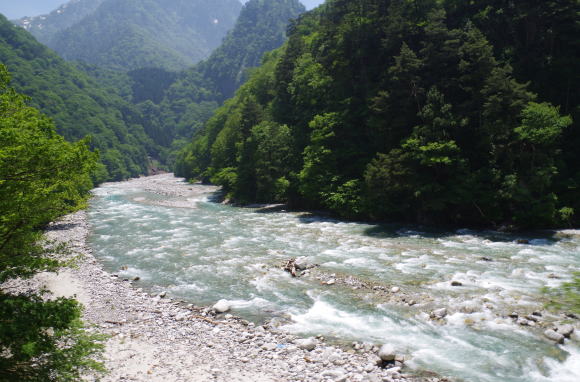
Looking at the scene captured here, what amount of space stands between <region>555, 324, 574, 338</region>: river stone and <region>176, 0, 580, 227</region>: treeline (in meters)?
17.2

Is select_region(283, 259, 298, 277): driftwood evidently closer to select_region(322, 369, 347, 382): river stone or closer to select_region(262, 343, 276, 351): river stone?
select_region(262, 343, 276, 351): river stone

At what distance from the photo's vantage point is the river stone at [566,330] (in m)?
12.3

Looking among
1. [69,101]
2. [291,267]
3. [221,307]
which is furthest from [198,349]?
[69,101]

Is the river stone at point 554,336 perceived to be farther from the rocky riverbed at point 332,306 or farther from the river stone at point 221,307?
Result: the river stone at point 221,307

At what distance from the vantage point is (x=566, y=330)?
12.4m

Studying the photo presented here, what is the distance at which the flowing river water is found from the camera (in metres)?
11.9

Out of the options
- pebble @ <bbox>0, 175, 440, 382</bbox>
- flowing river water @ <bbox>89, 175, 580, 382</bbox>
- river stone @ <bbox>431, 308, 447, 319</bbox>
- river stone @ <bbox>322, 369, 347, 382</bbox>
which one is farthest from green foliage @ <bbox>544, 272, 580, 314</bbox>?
river stone @ <bbox>322, 369, 347, 382</bbox>

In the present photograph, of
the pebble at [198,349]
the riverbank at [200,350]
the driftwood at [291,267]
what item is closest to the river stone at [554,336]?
the riverbank at [200,350]

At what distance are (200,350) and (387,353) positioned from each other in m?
6.32

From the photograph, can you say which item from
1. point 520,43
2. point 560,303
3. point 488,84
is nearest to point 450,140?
point 488,84

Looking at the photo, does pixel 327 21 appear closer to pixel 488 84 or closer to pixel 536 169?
pixel 488 84

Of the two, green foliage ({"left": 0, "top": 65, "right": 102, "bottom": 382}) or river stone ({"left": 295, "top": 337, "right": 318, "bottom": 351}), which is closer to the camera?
green foliage ({"left": 0, "top": 65, "right": 102, "bottom": 382})

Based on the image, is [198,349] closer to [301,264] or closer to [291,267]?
[291,267]

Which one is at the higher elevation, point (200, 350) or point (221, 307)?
point (200, 350)
